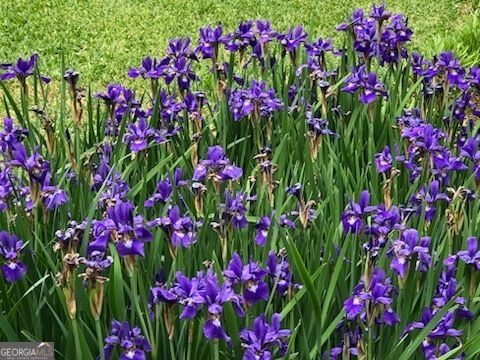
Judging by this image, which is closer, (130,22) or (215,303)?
(215,303)

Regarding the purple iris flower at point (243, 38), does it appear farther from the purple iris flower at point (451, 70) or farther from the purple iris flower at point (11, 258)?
the purple iris flower at point (11, 258)

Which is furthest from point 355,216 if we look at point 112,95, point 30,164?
point 112,95

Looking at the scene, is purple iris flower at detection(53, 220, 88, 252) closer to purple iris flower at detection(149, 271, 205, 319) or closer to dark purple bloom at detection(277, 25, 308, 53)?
purple iris flower at detection(149, 271, 205, 319)

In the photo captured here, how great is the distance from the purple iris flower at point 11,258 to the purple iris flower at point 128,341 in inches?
10.7

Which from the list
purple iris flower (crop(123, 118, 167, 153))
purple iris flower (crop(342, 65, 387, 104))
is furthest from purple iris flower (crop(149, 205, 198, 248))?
purple iris flower (crop(342, 65, 387, 104))

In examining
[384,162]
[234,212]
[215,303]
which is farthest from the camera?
[384,162]

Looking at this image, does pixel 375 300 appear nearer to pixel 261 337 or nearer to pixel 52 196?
pixel 261 337

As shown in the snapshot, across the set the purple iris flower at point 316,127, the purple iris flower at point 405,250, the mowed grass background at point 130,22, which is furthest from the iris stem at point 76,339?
the mowed grass background at point 130,22

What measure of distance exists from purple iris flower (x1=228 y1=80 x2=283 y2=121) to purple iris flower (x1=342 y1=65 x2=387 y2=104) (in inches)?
11.4

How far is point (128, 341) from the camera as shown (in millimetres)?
1810

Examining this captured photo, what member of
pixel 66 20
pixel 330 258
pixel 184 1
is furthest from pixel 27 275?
pixel 184 1

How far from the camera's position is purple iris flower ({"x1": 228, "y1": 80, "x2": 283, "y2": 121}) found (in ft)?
9.12

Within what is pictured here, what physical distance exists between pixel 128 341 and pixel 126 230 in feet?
0.82

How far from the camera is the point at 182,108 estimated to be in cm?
297
